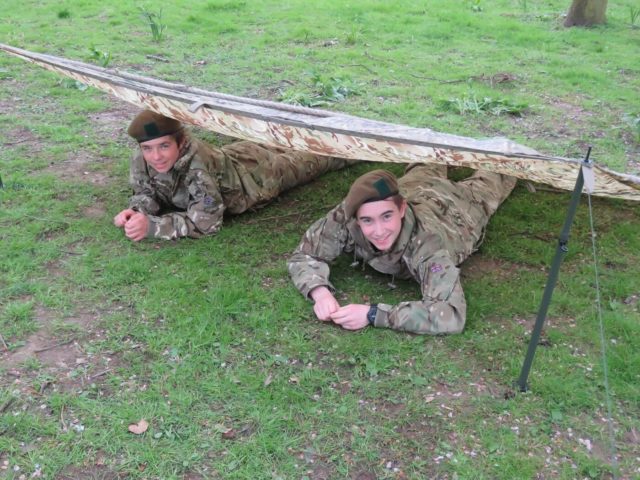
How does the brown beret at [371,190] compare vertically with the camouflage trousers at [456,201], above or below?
above

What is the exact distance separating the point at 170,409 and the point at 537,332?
6.67 ft

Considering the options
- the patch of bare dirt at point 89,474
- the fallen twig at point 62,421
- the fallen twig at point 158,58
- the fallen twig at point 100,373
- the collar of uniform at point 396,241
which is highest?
the fallen twig at point 158,58

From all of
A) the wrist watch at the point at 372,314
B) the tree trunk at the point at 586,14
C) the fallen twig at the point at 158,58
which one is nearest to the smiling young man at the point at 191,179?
the wrist watch at the point at 372,314

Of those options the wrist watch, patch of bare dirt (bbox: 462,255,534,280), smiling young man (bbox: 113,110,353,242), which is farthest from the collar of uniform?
smiling young man (bbox: 113,110,353,242)

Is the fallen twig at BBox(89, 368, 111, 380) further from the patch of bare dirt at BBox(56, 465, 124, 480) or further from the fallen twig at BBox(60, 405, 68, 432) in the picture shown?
the patch of bare dirt at BBox(56, 465, 124, 480)

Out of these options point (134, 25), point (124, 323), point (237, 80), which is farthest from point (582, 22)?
point (124, 323)

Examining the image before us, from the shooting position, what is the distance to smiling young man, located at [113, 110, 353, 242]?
510 cm

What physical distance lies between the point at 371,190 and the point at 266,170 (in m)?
2.00

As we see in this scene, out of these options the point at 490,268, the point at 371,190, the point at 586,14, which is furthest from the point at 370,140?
the point at 586,14

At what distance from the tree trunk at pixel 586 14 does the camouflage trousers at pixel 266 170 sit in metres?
7.88

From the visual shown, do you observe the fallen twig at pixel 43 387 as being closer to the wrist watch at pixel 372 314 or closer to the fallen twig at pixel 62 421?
the fallen twig at pixel 62 421

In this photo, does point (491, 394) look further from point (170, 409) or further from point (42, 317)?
point (42, 317)

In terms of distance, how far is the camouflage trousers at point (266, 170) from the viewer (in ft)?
18.4

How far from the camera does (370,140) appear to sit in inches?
133
